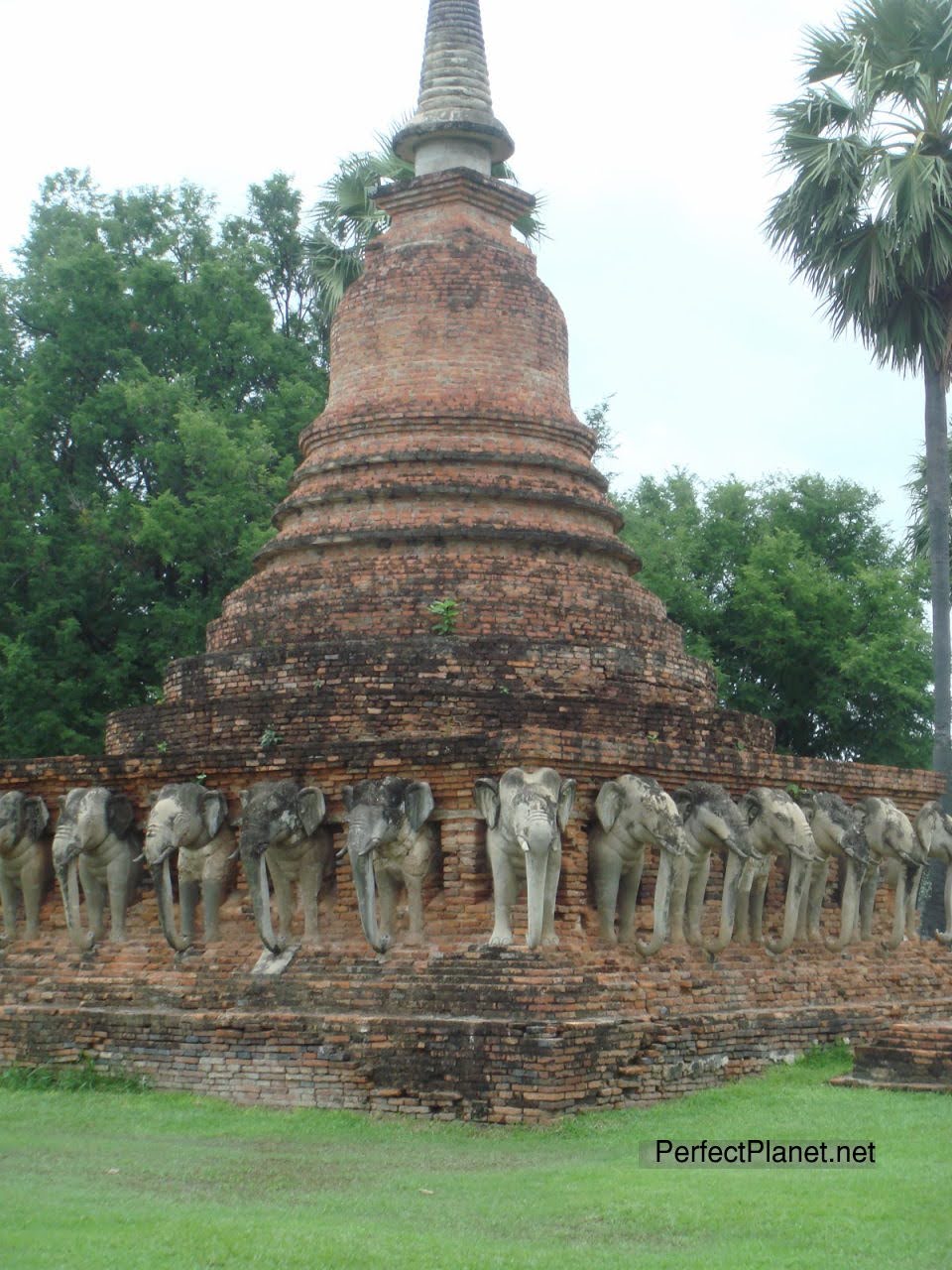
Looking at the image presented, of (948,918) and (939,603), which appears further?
(939,603)

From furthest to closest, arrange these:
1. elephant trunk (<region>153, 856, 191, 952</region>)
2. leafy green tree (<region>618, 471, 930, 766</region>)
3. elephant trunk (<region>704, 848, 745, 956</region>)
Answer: leafy green tree (<region>618, 471, 930, 766</region>), elephant trunk (<region>704, 848, 745, 956</region>), elephant trunk (<region>153, 856, 191, 952</region>)

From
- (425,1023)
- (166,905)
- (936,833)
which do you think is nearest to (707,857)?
(425,1023)

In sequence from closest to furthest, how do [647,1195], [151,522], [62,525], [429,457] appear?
[647,1195], [429,457], [151,522], [62,525]

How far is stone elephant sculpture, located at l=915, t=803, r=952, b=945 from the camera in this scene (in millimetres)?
15688

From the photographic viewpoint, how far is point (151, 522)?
2291cm

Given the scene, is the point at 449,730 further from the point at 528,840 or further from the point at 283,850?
the point at 528,840

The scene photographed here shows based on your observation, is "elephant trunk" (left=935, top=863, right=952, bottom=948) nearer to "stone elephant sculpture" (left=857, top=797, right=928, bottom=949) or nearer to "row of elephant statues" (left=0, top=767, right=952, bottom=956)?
"stone elephant sculpture" (left=857, top=797, right=928, bottom=949)

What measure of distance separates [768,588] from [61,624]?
11.8 meters

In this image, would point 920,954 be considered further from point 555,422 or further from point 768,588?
point 768,588

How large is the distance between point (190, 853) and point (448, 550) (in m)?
4.01

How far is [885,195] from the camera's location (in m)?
19.8

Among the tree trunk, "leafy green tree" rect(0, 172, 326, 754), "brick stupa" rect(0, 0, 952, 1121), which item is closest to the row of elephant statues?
"brick stupa" rect(0, 0, 952, 1121)

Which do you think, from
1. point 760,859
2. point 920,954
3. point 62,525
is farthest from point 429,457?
point 62,525

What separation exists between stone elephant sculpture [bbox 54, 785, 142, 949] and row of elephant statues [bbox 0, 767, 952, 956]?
0.01 meters
